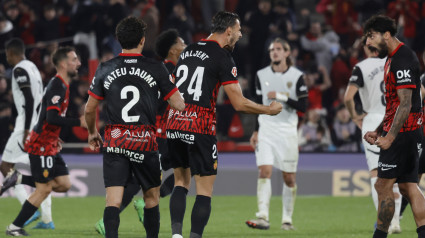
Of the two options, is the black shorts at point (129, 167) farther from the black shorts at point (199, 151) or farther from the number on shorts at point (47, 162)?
the number on shorts at point (47, 162)

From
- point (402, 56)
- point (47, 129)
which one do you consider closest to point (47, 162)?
point (47, 129)

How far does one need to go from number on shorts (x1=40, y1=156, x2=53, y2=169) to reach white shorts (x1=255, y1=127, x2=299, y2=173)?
282cm

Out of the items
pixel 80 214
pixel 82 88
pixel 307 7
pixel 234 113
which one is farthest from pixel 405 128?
pixel 307 7

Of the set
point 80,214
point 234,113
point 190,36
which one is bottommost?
point 80,214

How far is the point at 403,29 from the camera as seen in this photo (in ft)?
62.2

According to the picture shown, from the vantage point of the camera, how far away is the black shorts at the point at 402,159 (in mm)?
8297

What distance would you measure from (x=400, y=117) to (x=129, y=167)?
254 cm

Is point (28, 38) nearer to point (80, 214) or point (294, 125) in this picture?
point (80, 214)

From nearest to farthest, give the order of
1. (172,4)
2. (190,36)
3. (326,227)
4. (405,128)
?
(405,128) → (326,227) → (190,36) → (172,4)

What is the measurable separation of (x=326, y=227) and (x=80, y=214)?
384 cm

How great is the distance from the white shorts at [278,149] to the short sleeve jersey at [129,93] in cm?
398

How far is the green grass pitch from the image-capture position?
1073 centimetres

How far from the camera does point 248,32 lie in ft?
63.1

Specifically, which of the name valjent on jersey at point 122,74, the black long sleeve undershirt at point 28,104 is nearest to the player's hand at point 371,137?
the name valjent on jersey at point 122,74
